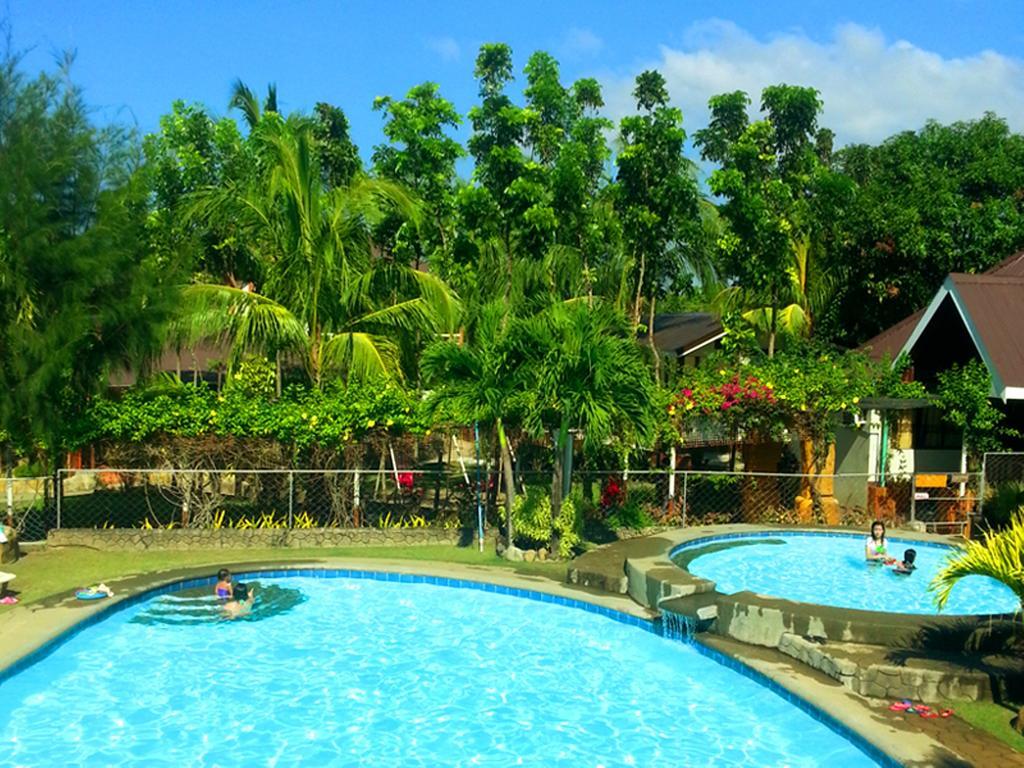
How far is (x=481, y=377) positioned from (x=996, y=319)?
11689 mm

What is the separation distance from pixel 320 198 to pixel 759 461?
443 inches

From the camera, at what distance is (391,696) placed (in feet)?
33.5

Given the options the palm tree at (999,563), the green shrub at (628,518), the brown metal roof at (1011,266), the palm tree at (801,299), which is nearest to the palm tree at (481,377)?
the green shrub at (628,518)

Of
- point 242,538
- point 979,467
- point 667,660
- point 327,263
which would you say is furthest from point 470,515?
point 979,467

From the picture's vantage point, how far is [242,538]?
657 inches

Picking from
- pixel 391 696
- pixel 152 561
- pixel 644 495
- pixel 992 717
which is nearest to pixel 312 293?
pixel 152 561

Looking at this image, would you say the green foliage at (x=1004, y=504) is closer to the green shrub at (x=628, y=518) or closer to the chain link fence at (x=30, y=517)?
the green shrub at (x=628, y=518)

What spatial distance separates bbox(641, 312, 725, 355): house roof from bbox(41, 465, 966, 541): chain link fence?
29.2 feet

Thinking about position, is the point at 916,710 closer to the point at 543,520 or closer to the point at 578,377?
the point at 578,377

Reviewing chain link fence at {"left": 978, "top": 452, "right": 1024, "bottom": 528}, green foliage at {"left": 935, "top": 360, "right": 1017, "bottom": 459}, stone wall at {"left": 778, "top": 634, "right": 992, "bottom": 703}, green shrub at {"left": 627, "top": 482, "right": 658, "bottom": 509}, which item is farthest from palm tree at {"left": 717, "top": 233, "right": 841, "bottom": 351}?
stone wall at {"left": 778, "top": 634, "right": 992, "bottom": 703}

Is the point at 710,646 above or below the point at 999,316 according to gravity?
below

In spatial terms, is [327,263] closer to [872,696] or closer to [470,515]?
[470,515]

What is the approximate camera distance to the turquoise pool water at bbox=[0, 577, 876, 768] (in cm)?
879

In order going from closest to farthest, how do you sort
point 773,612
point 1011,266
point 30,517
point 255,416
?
point 773,612 → point 30,517 → point 255,416 → point 1011,266
